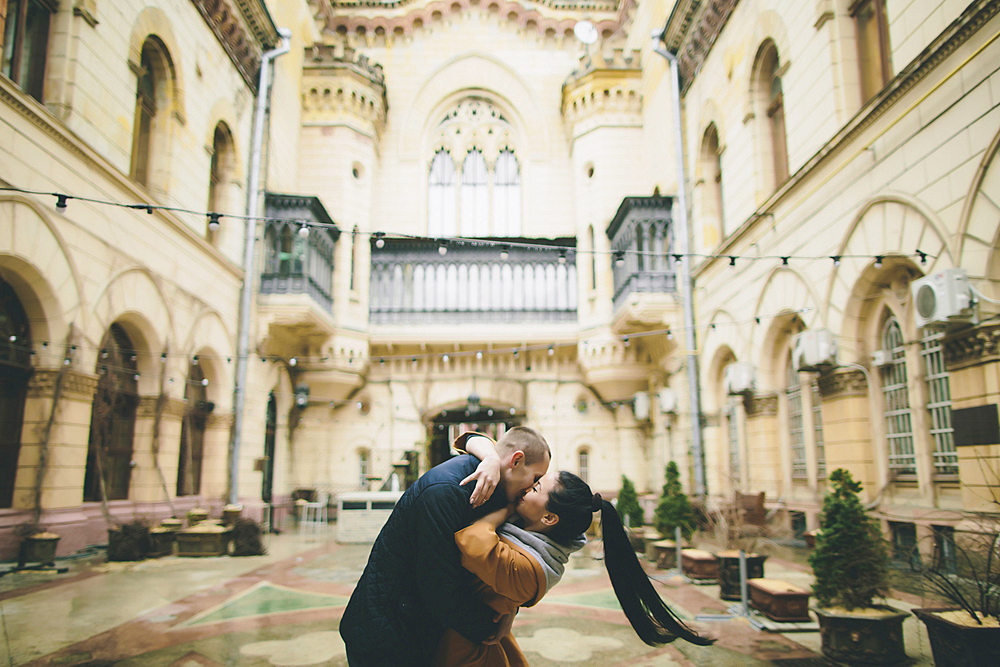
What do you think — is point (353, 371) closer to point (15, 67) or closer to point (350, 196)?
point (350, 196)

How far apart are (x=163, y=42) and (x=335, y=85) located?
782 cm

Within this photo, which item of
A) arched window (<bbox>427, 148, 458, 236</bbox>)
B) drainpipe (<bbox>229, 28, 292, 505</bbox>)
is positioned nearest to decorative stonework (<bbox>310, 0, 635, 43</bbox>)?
arched window (<bbox>427, 148, 458, 236</bbox>)

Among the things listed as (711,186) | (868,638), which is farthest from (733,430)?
(868,638)

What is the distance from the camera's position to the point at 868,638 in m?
5.31

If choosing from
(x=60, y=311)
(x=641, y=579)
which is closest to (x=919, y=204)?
(x=641, y=579)

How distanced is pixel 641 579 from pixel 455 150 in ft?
75.8

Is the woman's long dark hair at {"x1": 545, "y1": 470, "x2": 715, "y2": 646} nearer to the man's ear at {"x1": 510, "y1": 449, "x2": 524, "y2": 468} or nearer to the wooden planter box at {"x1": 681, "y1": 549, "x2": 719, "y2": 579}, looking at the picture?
the man's ear at {"x1": 510, "y1": 449, "x2": 524, "y2": 468}

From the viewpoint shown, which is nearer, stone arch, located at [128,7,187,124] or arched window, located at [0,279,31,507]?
arched window, located at [0,279,31,507]

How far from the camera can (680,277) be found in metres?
17.3

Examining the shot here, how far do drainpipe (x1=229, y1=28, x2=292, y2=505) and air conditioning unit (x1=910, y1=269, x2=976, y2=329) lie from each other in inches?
561

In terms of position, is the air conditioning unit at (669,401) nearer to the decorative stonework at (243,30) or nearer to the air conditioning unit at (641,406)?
the air conditioning unit at (641,406)

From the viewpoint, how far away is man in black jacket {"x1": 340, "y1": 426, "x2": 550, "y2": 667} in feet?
7.66

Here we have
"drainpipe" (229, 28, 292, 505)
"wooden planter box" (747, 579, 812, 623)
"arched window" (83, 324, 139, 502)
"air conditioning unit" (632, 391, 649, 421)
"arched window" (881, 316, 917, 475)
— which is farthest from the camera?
"air conditioning unit" (632, 391, 649, 421)

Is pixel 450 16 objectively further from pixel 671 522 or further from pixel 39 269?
pixel 671 522
